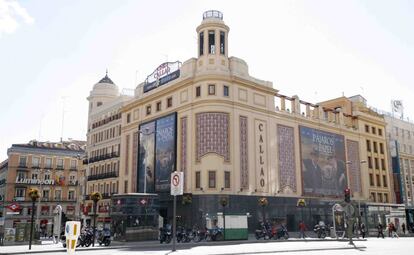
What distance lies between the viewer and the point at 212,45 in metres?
46.5

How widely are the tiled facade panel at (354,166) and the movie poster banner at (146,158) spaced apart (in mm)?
28333

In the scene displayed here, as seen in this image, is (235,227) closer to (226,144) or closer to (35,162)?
(226,144)

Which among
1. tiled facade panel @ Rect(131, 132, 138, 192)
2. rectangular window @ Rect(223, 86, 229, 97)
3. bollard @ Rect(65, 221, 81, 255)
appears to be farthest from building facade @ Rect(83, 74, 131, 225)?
bollard @ Rect(65, 221, 81, 255)

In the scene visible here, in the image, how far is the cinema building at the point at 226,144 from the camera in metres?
42.5

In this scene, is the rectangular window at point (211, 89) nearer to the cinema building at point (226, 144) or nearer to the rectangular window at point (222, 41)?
the cinema building at point (226, 144)

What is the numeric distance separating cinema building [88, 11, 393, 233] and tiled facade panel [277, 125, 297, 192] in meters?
0.12

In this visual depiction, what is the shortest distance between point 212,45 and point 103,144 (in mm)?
27755

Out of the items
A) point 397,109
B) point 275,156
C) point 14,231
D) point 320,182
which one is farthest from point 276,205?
point 397,109

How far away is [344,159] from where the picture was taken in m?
57.5

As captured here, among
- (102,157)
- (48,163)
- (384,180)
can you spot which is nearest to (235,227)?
(102,157)

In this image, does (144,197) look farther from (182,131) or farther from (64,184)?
(64,184)

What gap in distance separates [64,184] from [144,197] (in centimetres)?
4949

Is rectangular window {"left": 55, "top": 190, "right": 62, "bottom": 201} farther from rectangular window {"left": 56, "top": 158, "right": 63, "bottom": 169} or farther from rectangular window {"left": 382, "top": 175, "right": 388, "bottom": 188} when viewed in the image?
rectangular window {"left": 382, "top": 175, "right": 388, "bottom": 188}

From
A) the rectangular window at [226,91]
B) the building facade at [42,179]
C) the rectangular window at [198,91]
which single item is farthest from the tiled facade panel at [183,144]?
the building facade at [42,179]
